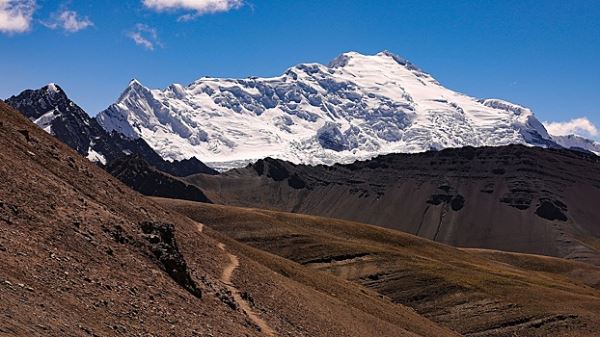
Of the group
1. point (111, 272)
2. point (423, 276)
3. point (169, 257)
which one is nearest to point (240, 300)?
point (169, 257)

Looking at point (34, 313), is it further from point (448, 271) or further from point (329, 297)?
point (448, 271)

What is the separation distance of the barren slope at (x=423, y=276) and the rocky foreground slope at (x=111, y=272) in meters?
51.4

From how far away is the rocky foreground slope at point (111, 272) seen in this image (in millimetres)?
30672

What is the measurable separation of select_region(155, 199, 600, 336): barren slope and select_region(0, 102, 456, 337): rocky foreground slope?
169ft

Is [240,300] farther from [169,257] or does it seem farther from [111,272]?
[111,272]

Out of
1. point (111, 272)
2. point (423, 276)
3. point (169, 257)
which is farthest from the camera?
point (423, 276)

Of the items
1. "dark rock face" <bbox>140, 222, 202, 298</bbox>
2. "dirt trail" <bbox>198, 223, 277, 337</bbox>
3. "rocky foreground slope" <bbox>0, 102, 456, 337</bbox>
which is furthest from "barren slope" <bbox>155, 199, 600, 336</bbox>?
"dark rock face" <bbox>140, 222, 202, 298</bbox>

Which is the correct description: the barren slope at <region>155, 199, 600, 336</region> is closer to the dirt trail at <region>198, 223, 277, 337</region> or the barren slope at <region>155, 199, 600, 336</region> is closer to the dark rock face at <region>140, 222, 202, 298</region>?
the dirt trail at <region>198, 223, 277, 337</region>

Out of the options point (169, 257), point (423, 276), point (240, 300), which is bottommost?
point (240, 300)

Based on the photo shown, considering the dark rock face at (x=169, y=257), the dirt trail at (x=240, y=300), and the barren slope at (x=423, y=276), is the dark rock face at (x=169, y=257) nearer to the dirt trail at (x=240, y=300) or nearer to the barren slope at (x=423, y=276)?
the dirt trail at (x=240, y=300)

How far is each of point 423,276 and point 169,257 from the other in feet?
310

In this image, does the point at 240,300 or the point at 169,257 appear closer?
the point at 169,257

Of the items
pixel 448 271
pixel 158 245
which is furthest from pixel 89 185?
pixel 448 271

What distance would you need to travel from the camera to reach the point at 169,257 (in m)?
44.4
